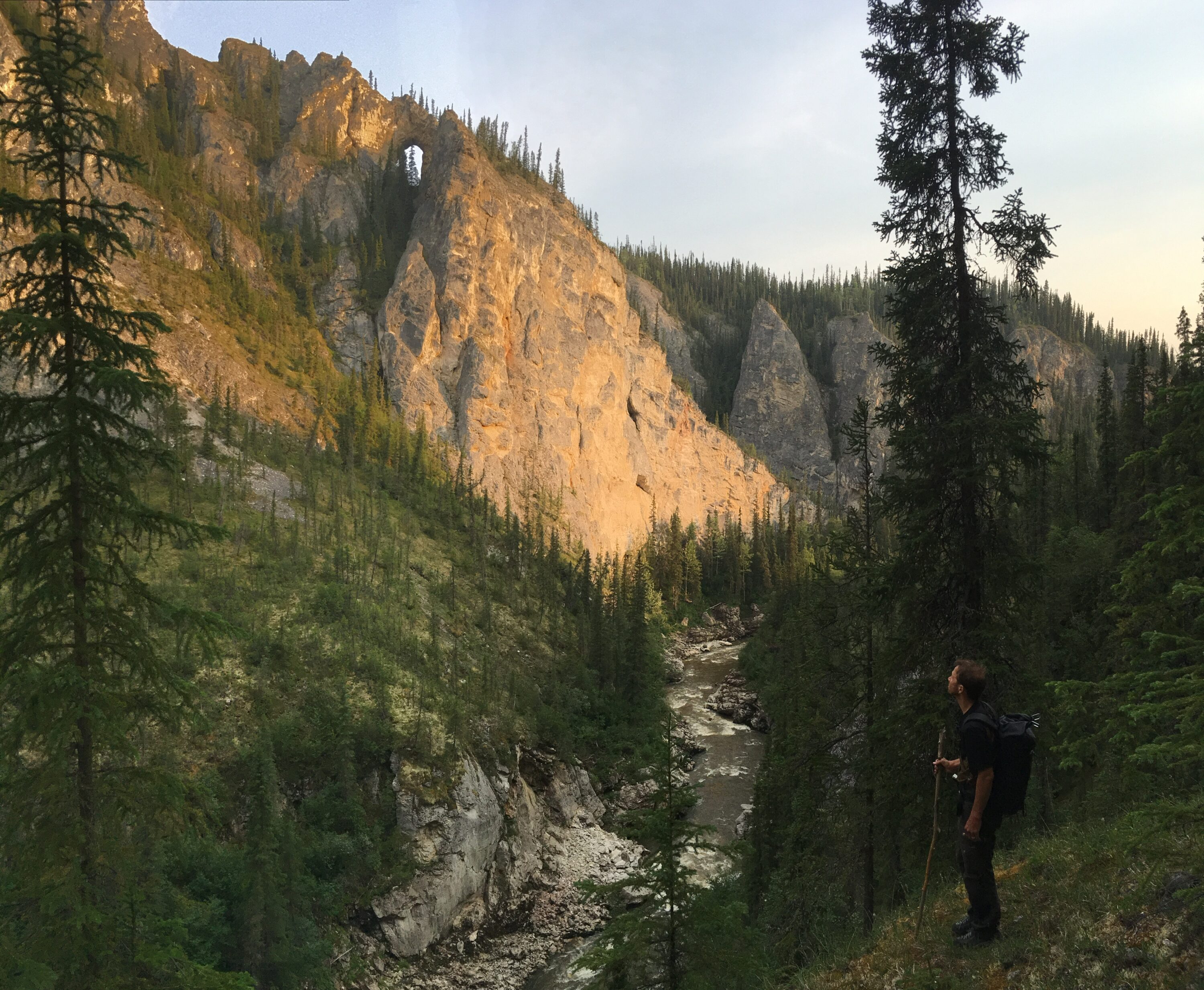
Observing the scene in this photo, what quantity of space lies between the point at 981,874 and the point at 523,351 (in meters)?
95.9

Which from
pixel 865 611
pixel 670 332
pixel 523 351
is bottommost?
pixel 865 611

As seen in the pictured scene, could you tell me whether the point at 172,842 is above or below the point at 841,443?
below

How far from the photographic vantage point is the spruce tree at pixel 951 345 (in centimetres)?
1125

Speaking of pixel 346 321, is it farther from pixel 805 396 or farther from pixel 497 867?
pixel 805 396

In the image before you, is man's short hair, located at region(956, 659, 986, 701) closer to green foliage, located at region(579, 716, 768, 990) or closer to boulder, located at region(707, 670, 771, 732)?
green foliage, located at region(579, 716, 768, 990)

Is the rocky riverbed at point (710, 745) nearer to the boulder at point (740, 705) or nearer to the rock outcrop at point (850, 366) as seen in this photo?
the boulder at point (740, 705)

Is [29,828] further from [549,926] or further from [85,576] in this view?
[549,926]

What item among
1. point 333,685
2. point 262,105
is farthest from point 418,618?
point 262,105

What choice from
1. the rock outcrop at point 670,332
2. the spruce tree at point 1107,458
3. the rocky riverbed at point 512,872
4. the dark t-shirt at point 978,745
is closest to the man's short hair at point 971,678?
the dark t-shirt at point 978,745

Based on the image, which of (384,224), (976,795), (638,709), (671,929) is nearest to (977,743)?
(976,795)

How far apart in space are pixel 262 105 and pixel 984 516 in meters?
126

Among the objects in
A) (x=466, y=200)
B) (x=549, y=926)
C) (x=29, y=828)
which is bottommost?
(x=549, y=926)

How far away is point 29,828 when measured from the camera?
895cm

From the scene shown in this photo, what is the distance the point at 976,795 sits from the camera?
599 cm
